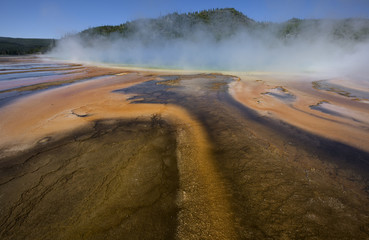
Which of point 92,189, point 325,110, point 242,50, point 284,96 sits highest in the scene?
point 242,50

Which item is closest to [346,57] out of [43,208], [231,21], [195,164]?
[195,164]

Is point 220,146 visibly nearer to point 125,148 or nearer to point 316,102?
point 125,148

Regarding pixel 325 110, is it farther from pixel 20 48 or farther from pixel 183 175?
pixel 20 48

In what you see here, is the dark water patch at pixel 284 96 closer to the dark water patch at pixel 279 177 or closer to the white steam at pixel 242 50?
the dark water patch at pixel 279 177

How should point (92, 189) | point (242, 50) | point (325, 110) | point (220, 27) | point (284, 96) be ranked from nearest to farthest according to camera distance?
point (92, 189) < point (325, 110) < point (284, 96) < point (242, 50) < point (220, 27)

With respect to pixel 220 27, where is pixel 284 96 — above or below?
below

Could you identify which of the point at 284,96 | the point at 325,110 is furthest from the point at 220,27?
the point at 325,110

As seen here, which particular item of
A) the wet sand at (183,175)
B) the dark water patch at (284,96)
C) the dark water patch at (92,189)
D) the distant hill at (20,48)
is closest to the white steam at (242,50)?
the distant hill at (20,48)
